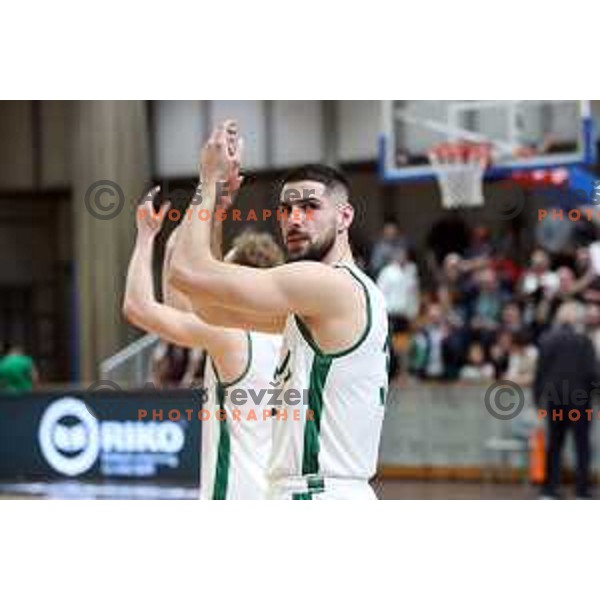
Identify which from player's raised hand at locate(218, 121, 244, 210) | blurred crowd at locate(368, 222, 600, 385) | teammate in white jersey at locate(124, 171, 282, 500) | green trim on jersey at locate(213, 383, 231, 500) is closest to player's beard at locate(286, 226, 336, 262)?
player's raised hand at locate(218, 121, 244, 210)

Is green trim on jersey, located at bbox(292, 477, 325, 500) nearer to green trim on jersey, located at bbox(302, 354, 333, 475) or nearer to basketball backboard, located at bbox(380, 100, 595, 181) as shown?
green trim on jersey, located at bbox(302, 354, 333, 475)

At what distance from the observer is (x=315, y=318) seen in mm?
4215

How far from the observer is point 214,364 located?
17.2ft

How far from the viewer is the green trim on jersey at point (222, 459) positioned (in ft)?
17.1

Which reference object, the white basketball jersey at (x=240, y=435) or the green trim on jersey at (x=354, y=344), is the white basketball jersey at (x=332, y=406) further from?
A: the white basketball jersey at (x=240, y=435)

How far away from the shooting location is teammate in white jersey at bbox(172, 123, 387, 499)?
4.12 metres

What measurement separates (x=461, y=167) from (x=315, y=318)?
11.0 metres

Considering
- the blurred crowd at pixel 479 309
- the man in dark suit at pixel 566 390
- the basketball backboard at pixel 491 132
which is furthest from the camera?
the basketball backboard at pixel 491 132

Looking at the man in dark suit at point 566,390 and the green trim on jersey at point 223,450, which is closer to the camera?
the green trim on jersey at point 223,450

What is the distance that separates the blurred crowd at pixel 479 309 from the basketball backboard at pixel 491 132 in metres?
1.02

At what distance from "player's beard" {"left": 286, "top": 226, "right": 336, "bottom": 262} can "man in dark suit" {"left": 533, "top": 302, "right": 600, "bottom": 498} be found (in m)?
8.09

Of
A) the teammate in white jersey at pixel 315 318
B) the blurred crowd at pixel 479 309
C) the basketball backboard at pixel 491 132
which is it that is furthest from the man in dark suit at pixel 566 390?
the teammate in white jersey at pixel 315 318

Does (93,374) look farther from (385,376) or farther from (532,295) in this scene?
(385,376)

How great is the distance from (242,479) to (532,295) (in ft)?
31.4
